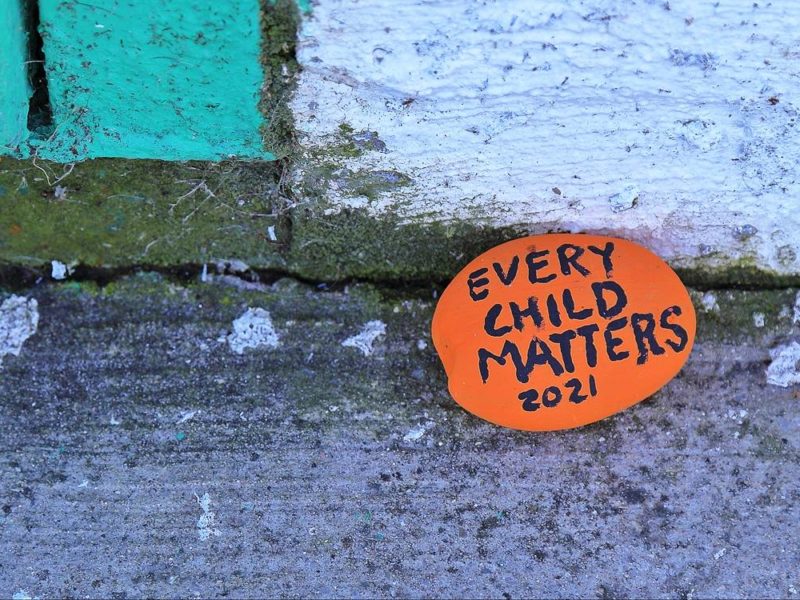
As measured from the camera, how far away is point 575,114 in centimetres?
134

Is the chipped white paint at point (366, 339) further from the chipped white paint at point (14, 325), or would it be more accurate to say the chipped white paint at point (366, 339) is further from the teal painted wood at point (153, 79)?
the chipped white paint at point (14, 325)

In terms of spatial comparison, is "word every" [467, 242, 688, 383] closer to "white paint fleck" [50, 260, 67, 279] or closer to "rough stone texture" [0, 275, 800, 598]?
"rough stone texture" [0, 275, 800, 598]

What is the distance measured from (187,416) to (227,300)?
28cm

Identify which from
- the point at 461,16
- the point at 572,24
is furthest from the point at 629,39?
the point at 461,16

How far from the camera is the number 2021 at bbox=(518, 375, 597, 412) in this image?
1431mm

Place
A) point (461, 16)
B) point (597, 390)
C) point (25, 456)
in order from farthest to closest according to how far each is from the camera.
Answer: point (25, 456), point (597, 390), point (461, 16)

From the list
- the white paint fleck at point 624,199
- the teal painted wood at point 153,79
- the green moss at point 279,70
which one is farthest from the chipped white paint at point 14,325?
the white paint fleck at point 624,199

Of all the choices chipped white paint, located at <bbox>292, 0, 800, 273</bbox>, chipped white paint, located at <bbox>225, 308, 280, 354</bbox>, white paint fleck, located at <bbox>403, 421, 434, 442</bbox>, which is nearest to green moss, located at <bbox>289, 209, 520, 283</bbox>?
chipped white paint, located at <bbox>292, 0, 800, 273</bbox>

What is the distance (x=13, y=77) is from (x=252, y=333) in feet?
2.28

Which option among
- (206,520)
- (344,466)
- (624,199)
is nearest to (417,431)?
(344,466)

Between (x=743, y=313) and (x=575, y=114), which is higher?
(x=575, y=114)

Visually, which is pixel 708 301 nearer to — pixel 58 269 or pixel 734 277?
pixel 734 277

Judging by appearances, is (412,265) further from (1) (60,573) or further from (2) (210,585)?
(1) (60,573)

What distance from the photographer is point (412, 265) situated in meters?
1.63
